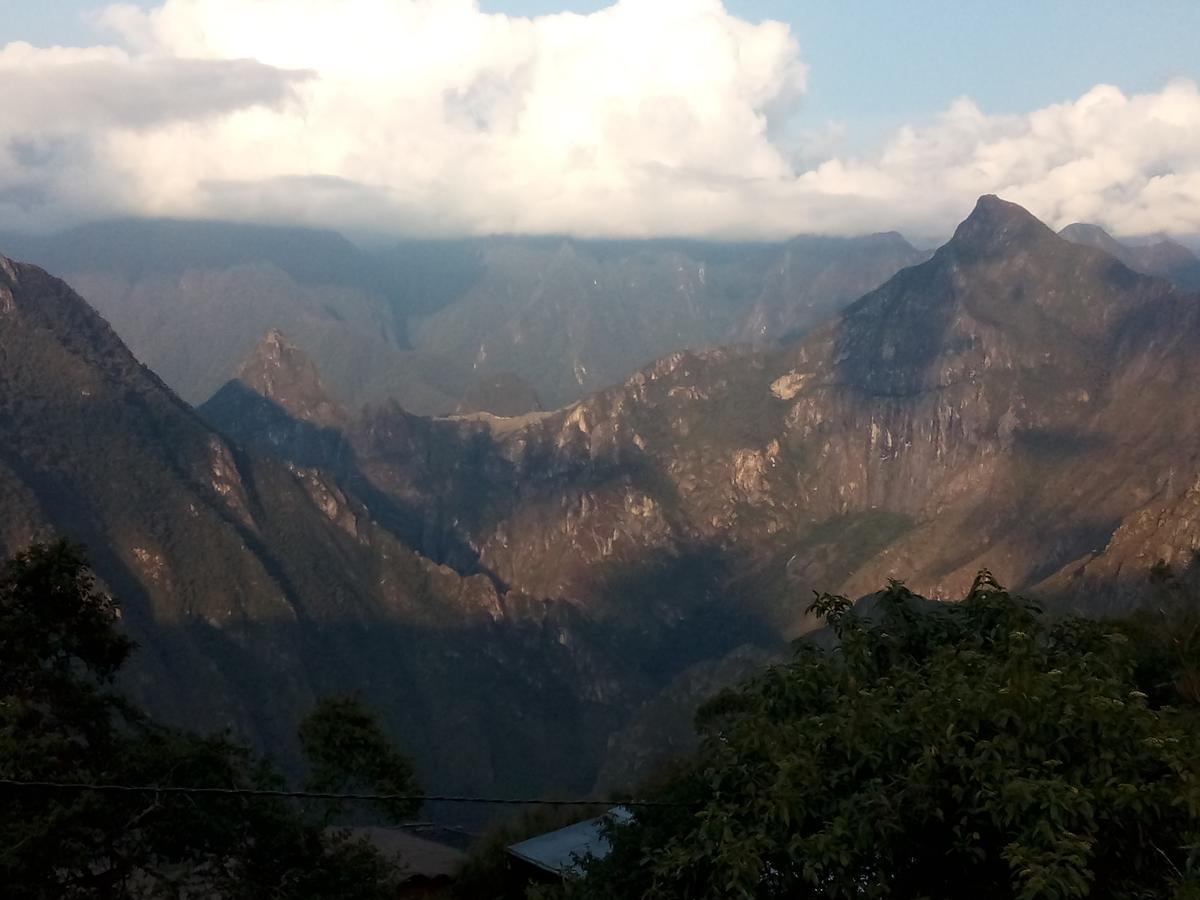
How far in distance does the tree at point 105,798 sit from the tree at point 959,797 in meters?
14.7

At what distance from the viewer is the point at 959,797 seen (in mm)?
12680

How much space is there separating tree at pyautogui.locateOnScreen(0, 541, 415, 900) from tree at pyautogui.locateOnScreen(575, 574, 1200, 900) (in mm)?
14701

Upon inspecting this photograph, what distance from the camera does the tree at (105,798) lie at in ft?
79.7

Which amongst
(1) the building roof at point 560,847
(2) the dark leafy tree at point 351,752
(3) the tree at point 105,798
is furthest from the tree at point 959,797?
(2) the dark leafy tree at point 351,752

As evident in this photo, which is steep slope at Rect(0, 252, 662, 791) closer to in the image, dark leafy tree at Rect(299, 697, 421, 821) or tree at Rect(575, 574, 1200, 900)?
dark leafy tree at Rect(299, 697, 421, 821)

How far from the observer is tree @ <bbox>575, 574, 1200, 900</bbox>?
40.1 ft

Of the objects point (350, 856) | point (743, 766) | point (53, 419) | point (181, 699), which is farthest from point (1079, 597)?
point (53, 419)

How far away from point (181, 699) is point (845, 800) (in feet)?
505

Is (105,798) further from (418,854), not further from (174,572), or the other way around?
(174,572)

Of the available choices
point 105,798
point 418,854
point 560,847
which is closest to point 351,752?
point 560,847

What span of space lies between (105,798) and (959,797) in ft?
65.6

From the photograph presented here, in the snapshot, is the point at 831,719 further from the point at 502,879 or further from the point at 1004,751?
the point at 502,879

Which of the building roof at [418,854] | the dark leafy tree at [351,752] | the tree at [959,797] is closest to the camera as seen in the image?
the tree at [959,797]

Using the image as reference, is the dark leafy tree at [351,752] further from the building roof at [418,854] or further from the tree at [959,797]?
the tree at [959,797]
